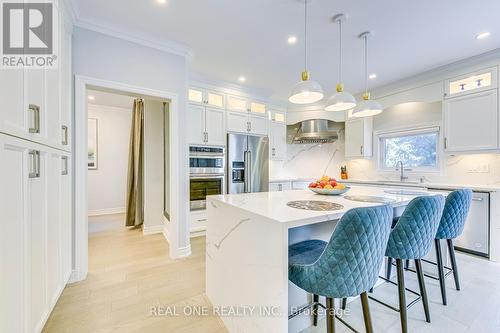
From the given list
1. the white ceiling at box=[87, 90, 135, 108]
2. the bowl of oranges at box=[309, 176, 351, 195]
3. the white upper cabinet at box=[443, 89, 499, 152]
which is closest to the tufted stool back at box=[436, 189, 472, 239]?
the bowl of oranges at box=[309, 176, 351, 195]

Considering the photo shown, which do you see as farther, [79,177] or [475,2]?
[79,177]

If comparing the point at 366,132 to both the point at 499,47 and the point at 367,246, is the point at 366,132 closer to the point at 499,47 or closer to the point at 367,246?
the point at 499,47

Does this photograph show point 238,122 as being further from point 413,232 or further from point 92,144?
point 92,144

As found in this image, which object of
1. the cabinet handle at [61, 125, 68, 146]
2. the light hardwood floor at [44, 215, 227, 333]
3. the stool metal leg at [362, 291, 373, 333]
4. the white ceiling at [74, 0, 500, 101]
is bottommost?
the light hardwood floor at [44, 215, 227, 333]

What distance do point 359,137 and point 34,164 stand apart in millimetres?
4648

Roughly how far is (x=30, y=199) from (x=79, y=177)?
1181 millimetres

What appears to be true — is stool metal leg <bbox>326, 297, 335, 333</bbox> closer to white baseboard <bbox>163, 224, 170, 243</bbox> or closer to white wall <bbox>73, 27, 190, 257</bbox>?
white wall <bbox>73, 27, 190, 257</bbox>

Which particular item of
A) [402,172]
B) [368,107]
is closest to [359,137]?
[402,172]

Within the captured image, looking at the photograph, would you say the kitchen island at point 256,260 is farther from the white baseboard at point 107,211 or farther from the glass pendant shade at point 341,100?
the white baseboard at point 107,211

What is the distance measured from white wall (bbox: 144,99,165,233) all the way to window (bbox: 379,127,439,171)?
4.18 meters

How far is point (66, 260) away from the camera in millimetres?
1793

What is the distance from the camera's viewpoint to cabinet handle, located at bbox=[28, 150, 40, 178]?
1106 millimetres

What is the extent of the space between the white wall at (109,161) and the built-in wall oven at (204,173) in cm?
289

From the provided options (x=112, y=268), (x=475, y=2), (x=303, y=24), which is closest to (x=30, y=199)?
(x=112, y=268)
